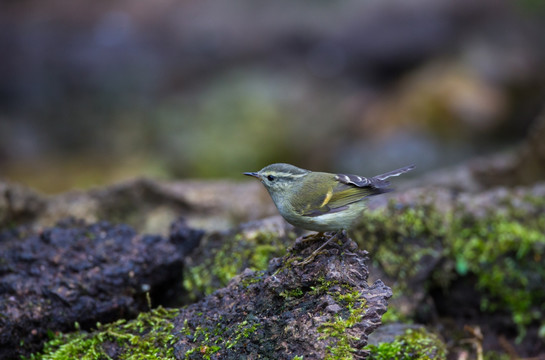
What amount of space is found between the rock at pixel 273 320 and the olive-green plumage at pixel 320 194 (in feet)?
0.65

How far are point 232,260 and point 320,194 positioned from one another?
3.52 feet

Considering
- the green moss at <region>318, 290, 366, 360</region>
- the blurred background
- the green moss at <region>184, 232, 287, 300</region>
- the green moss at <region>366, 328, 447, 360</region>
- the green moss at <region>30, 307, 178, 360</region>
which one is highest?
the blurred background

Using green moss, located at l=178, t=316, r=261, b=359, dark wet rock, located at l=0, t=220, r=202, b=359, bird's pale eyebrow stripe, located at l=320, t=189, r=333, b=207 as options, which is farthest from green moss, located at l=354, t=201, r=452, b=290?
green moss, located at l=178, t=316, r=261, b=359

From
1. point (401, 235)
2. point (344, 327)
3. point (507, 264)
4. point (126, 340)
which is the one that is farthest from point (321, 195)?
point (507, 264)

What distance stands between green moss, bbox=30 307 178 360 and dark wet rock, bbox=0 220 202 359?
0.46ft

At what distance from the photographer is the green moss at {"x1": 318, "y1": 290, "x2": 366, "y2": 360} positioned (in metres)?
3.06

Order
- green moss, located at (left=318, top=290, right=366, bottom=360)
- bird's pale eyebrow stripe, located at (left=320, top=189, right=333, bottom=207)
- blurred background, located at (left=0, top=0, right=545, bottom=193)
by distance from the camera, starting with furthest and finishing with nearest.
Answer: blurred background, located at (left=0, top=0, right=545, bottom=193), bird's pale eyebrow stripe, located at (left=320, top=189, right=333, bottom=207), green moss, located at (left=318, top=290, right=366, bottom=360)

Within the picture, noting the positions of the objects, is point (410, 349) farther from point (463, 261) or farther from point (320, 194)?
point (463, 261)

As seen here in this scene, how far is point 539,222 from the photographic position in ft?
17.8

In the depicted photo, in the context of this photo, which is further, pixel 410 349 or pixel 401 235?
pixel 401 235

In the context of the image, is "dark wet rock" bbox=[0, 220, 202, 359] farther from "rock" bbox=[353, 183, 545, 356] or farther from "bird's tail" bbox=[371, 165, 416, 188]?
"rock" bbox=[353, 183, 545, 356]

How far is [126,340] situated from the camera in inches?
150

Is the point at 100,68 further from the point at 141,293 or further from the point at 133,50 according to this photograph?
the point at 141,293

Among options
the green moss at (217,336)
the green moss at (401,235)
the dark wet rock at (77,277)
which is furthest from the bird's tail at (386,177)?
the dark wet rock at (77,277)
